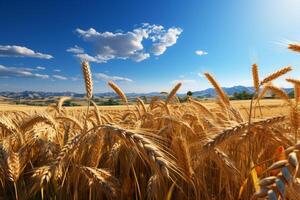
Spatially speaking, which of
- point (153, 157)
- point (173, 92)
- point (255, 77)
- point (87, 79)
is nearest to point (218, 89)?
point (255, 77)

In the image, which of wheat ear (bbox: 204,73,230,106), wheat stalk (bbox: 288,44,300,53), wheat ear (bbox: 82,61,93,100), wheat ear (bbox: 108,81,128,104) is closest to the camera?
wheat stalk (bbox: 288,44,300,53)

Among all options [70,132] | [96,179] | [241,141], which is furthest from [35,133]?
[241,141]

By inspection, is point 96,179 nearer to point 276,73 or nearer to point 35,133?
point 35,133

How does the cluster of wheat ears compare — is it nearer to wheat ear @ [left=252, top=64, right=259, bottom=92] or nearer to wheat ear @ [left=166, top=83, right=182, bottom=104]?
wheat ear @ [left=252, top=64, right=259, bottom=92]

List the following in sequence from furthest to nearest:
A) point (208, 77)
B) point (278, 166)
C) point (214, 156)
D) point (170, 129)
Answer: point (208, 77), point (170, 129), point (214, 156), point (278, 166)

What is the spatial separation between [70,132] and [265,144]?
5.32ft

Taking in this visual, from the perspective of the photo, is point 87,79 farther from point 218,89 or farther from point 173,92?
point 173,92

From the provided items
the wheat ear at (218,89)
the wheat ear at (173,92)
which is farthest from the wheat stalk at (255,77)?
the wheat ear at (173,92)

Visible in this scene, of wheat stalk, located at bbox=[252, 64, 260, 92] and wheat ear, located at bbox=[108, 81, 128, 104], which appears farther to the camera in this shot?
wheat ear, located at bbox=[108, 81, 128, 104]

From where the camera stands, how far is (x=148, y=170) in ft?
8.09

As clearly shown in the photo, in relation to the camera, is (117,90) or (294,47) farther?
(117,90)

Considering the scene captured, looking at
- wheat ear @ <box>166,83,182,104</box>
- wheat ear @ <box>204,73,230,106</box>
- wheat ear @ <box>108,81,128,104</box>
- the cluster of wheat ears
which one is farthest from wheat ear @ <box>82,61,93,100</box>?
wheat ear @ <box>166,83,182,104</box>

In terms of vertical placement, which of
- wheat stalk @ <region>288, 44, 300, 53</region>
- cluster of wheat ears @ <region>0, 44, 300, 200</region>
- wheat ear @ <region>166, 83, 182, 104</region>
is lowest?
cluster of wheat ears @ <region>0, 44, 300, 200</region>

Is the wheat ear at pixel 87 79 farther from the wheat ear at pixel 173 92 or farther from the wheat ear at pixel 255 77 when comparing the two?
the wheat ear at pixel 173 92
